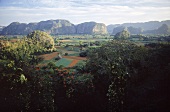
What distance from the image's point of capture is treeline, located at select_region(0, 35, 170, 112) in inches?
955

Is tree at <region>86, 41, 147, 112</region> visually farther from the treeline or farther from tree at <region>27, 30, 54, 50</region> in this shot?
tree at <region>27, 30, 54, 50</region>

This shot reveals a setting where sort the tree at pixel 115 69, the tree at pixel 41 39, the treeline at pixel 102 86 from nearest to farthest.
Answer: the treeline at pixel 102 86
the tree at pixel 115 69
the tree at pixel 41 39

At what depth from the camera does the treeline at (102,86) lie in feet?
79.6

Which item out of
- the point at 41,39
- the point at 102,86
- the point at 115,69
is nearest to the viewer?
the point at 115,69

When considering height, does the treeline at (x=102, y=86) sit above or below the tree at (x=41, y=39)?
below

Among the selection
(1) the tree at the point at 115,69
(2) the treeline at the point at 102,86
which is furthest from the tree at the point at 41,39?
(1) the tree at the point at 115,69

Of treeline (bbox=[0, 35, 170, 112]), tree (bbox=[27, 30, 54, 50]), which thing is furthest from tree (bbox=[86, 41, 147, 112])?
tree (bbox=[27, 30, 54, 50])

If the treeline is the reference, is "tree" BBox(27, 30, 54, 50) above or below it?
above

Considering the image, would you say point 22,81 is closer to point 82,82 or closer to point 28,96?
point 28,96

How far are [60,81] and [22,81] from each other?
20.7 ft

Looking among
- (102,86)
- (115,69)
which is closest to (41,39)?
(102,86)

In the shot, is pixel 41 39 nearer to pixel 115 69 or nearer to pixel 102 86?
pixel 102 86

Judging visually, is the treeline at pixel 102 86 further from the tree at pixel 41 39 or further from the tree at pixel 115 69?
the tree at pixel 41 39

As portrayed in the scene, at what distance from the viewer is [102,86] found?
91.0ft
